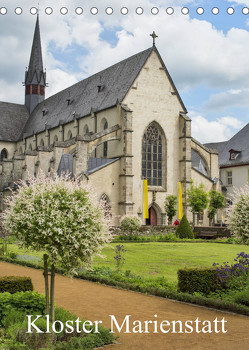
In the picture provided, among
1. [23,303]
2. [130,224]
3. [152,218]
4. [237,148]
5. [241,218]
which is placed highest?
[237,148]

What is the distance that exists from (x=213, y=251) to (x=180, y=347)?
1846 centimetres

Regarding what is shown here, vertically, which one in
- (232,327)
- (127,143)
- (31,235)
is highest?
(127,143)

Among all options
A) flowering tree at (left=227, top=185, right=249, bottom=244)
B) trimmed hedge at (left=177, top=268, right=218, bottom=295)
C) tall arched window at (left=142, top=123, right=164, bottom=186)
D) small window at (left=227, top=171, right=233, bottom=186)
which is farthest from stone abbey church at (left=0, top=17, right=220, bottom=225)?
trimmed hedge at (left=177, top=268, right=218, bottom=295)

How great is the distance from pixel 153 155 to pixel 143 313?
34.9m

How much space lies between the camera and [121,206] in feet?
138

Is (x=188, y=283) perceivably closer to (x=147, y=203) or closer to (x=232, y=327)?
(x=232, y=327)

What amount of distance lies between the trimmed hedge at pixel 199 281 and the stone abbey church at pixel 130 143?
26764mm

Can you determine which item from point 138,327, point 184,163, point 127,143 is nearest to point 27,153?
point 127,143

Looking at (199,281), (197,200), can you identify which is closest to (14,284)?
(199,281)

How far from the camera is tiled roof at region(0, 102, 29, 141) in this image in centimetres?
6700

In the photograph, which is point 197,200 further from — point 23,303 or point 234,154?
point 23,303

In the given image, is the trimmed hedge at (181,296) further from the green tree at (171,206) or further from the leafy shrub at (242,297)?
the green tree at (171,206)

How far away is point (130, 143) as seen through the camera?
42438 mm

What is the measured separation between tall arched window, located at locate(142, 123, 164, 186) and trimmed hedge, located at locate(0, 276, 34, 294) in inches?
1288
